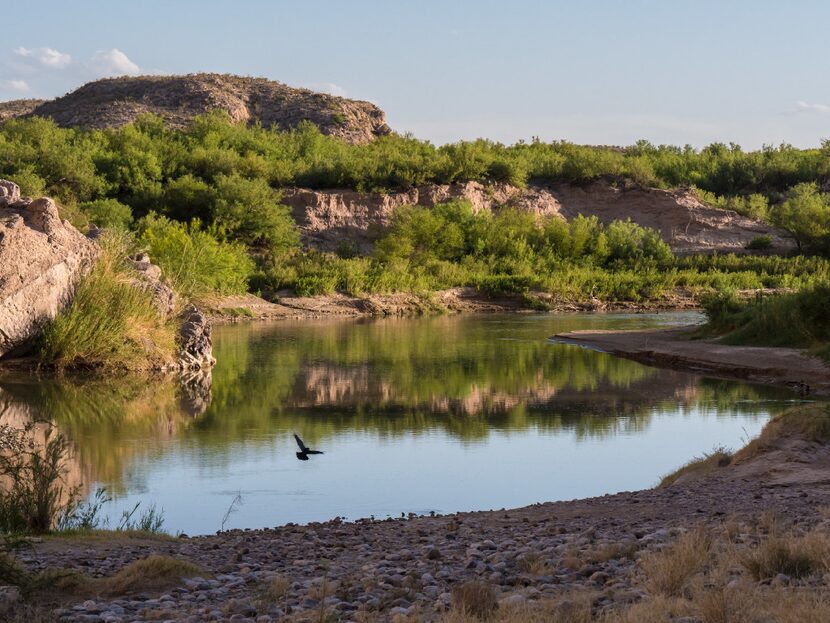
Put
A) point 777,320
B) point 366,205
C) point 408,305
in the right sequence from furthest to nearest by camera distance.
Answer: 1. point 366,205
2. point 408,305
3. point 777,320

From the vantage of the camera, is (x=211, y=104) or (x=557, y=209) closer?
(x=557, y=209)

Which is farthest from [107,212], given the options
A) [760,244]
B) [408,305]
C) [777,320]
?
[760,244]

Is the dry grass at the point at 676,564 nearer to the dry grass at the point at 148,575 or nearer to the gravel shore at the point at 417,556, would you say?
the gravel shore at the point at 417,556

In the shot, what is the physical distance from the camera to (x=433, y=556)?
25.8 ft

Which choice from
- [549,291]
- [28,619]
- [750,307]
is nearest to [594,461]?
[28,619]

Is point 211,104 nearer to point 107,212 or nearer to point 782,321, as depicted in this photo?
point 107,212

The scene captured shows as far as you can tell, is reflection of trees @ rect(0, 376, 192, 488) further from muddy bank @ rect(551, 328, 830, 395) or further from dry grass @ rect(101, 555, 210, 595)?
muddy bank @ rect(551, 328, 830, 395)

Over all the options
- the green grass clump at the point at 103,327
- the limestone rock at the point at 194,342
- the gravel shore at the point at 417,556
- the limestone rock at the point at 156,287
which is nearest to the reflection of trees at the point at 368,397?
the limestone rock at the point at 194,342

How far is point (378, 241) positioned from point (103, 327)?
30.8 m

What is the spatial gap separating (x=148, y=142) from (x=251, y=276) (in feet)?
71.8

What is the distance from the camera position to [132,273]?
1000 inches

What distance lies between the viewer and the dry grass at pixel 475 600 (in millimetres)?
5824

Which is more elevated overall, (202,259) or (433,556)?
(202,259)

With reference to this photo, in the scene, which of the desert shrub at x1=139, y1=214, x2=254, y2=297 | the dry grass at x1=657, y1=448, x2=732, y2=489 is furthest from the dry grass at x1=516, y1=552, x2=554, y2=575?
the desert shrub at x1=139, y1=214, x2=254, y2=297
